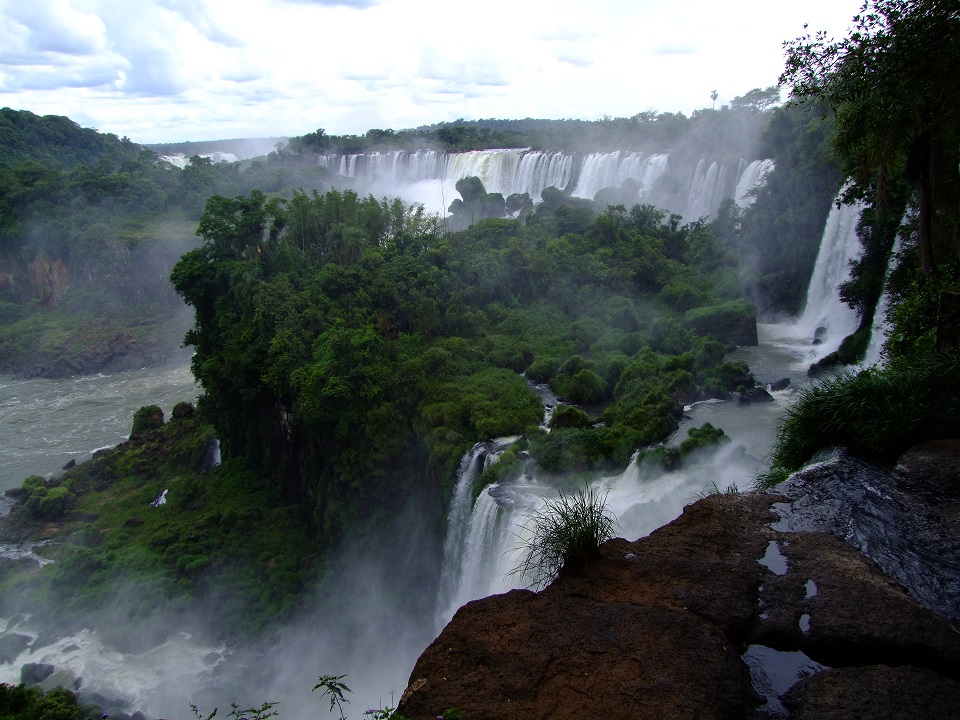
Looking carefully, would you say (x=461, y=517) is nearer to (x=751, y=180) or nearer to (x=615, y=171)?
(x=751, y=180)

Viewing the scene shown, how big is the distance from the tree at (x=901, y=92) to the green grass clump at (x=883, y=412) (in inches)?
140

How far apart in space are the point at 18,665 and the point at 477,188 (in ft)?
108

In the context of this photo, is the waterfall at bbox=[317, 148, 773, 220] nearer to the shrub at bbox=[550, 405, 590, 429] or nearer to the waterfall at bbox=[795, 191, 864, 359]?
the waterfall at bbox=[795, 191, 864, 359]

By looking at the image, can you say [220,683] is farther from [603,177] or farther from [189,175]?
[189,175]

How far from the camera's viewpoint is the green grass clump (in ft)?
21.9

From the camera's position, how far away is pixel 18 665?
16.7m

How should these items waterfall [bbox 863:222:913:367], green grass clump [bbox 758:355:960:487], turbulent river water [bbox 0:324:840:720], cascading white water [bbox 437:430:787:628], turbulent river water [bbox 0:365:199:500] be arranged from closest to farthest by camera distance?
green grass clump [bbox 758:355:960:487], cascading white water [bbox 437:430:787:628], turbulent river water [bbox 0:324:840:720], waterfall [bbox 863:222:913:367], turbulent river water [bbox 0:365:199:500]

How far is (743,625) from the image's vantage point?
4.82 metres

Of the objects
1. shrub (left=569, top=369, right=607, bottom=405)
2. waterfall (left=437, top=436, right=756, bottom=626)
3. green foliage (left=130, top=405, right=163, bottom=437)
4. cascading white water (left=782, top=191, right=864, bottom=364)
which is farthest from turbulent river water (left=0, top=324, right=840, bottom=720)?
green foliage (left=130, top=405, right=163, bottom=437)

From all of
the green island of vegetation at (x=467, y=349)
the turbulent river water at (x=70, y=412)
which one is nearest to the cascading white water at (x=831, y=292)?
the green island of vegetation at (x=467, y=349)

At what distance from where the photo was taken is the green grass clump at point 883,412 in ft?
21.9

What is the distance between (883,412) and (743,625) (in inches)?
125

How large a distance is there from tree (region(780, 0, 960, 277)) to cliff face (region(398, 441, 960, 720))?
4.96 m

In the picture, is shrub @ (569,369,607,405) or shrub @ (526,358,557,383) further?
shrub @ (526,358,557,383)
